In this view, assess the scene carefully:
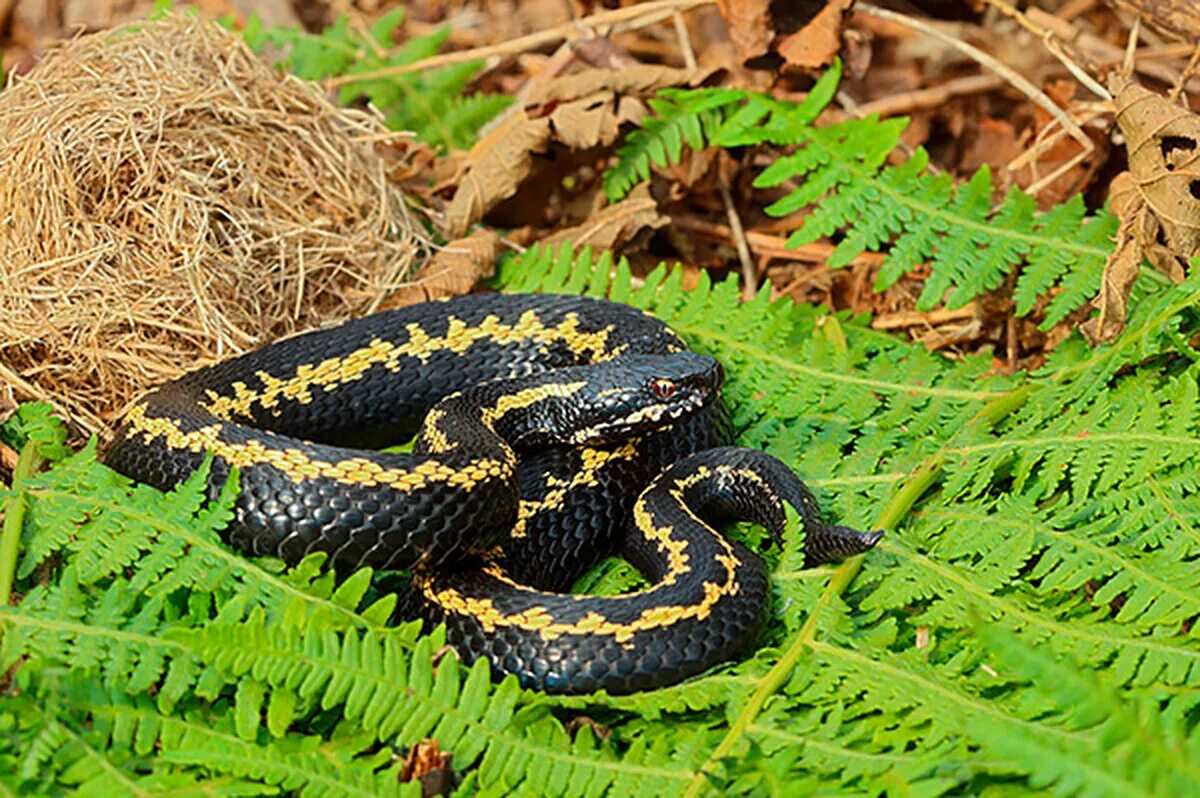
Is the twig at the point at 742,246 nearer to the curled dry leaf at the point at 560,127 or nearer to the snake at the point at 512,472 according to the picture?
the curled dry leaf at the point at 560,127

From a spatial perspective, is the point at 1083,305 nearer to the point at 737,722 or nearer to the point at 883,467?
the point at 883,467

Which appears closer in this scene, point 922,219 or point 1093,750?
point 1093,750

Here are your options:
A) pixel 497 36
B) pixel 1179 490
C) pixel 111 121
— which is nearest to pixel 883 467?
pixel 1179 490

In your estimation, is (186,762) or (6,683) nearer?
(186,762)

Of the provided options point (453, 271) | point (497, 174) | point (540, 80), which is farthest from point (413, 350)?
point (540, 80)

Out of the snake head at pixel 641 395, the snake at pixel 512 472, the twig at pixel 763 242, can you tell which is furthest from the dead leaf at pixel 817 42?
the snake head at pixel 641 395

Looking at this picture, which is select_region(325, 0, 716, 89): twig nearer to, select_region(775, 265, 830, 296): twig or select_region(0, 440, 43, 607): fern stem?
select_region(775, 265, 830, 296): twig

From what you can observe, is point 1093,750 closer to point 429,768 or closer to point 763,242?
point 429,768
